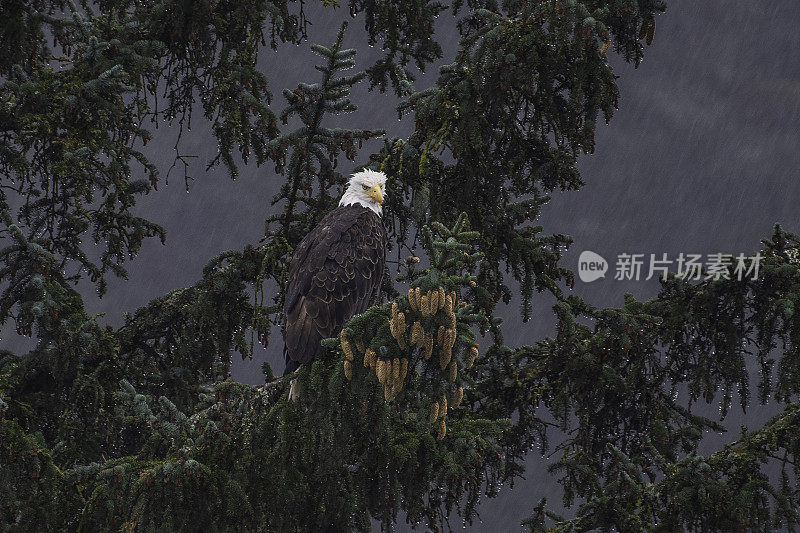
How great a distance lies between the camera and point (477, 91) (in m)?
6.41

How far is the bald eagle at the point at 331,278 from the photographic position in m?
6.30

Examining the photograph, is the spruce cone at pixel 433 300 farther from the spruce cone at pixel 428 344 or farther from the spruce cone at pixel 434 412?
the spruce cone at pixel 434 412

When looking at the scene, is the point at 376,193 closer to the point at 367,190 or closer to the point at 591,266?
the point at 367,190

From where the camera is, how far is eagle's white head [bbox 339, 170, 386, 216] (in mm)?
7012

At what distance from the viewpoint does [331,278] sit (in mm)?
6512

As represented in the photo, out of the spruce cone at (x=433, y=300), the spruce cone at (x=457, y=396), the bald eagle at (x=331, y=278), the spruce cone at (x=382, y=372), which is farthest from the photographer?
the bald eagle at (x=331, y=278)

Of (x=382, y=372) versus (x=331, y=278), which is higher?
(x=331, y=278)

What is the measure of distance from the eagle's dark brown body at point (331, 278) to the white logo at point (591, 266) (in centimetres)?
148

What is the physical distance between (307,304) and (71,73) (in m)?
2.41

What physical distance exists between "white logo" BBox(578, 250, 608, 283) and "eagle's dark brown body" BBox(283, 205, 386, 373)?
148 centimetres

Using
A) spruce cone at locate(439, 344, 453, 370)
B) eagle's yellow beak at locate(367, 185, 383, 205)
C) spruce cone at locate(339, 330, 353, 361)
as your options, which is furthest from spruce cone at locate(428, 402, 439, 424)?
eagle's yellow beak at locate(367, 185, 383, 205)

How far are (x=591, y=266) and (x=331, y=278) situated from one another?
1967 mm

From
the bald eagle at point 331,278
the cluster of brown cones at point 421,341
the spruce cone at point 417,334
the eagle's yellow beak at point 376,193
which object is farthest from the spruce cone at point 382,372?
the eagle's yellow beak at point 376,193

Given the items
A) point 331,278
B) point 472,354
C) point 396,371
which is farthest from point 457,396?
point 331,278
